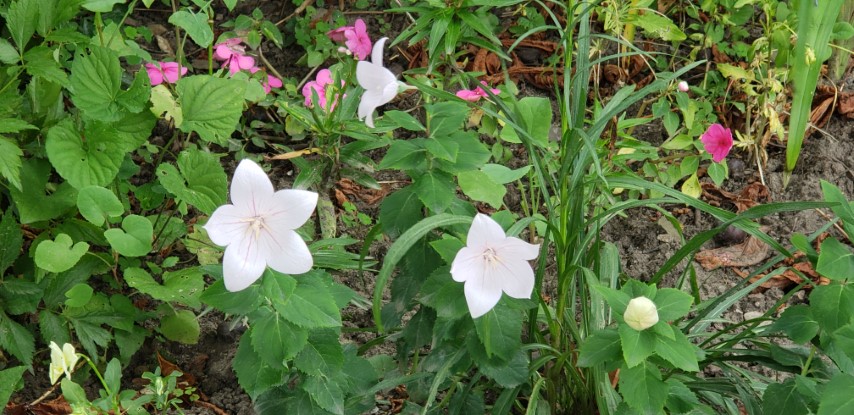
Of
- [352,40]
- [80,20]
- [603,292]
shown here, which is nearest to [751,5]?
[352,40]

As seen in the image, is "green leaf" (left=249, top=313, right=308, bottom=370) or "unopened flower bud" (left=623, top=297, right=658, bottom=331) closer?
"unopened flower bud" (left=623, top=297, right=658, bottom=331)

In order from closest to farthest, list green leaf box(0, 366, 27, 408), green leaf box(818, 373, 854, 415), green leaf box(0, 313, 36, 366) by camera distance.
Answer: green leaf box(818, 373, 854, 415) < green leaf box(0, 366, 27, 408) < green leaf box(0, 313, 36, 366)

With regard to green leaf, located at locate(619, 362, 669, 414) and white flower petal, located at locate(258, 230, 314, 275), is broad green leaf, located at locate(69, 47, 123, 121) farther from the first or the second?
green leaf, located at locate(619, 362, 669, 414)

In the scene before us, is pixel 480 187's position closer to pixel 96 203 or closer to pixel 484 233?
pixel 484 233

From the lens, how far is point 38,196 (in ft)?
7.22

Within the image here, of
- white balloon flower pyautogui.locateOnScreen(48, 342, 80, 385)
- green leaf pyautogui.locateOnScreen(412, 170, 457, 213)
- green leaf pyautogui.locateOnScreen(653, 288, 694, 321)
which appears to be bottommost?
white balloon flower pyautogui.locateOnScreen(48, 342, 80, 385)

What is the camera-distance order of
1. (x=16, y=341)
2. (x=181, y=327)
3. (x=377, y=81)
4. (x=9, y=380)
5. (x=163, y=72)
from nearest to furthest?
(x=377, y=81), (x=9, y=380), (x=16, y=341), (x=181, y=327), (x=163, y=72)

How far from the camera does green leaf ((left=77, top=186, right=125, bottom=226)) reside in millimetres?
1934

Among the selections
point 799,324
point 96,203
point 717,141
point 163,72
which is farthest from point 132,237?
point 717,141

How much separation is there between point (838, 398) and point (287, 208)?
956mm

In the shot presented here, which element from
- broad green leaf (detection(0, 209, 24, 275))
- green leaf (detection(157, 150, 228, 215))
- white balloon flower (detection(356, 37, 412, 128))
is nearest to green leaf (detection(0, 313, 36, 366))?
broad green leaf (detection(0, 209, 24, 275))

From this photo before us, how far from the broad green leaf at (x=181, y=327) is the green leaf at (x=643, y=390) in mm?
1206

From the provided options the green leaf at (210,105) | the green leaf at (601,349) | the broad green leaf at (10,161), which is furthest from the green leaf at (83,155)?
the green leaf at (601,349)

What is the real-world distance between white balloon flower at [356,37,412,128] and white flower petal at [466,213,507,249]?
306mm
